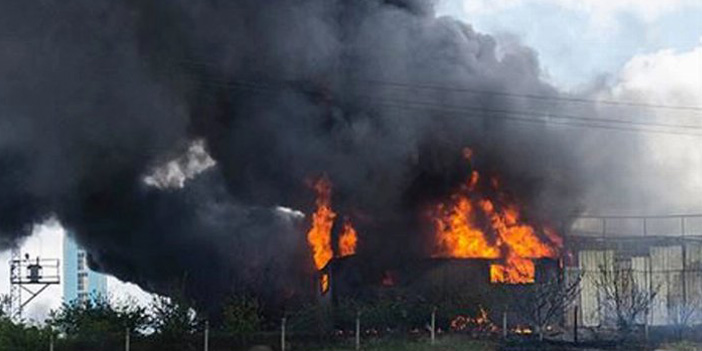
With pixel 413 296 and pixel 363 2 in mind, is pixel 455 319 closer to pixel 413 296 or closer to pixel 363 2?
pixel 413 296

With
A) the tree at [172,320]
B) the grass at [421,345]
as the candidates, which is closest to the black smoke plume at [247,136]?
the tree at [172,320]

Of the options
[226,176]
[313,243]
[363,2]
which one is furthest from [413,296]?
[363,2]

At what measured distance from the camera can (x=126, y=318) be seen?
50.0m

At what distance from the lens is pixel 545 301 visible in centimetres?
5400

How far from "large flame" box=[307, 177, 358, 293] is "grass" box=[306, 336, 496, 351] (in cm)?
1251

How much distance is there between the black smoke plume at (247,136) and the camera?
57.5 metres

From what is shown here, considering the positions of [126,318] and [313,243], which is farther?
[313,243]

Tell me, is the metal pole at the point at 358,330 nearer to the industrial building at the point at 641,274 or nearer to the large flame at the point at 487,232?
the large flame at the point at 487,232

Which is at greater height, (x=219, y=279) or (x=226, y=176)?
(x=226, y=176)

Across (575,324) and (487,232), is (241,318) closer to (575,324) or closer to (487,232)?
(575,324)

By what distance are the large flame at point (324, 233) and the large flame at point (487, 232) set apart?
179 inches

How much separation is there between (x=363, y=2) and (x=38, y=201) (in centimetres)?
1993

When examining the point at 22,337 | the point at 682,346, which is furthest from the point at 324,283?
the point at 682,346

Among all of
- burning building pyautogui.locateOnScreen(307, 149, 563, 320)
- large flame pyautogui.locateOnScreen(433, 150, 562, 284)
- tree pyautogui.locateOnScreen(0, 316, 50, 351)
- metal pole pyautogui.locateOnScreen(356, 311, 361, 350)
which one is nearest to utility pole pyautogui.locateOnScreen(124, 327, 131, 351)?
tree pyautogui.locateOnScreen(0, 316, 50, 351)
